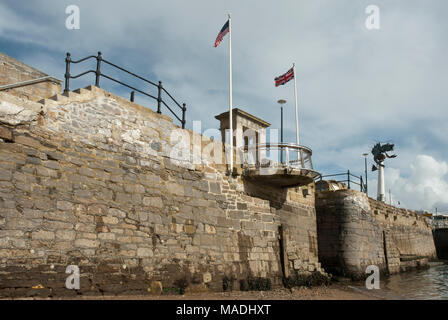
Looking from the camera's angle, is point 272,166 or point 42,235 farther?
point 272,166

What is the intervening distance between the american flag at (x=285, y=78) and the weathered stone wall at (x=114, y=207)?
601 cm

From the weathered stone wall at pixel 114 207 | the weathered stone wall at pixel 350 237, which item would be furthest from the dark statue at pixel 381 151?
the weathered stone wall at pixel 114 207

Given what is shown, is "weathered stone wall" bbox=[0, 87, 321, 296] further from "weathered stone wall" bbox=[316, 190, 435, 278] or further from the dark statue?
the dark statue

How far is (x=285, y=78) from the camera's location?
16781 millimetres

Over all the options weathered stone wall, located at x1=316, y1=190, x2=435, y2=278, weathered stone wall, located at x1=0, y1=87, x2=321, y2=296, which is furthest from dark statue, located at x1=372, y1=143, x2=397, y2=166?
weathered stone wall, located at x1=0, y1=87, x2=321, y2=296

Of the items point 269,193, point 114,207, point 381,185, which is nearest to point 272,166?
point 269,193

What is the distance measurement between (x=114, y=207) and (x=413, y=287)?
1304 cm

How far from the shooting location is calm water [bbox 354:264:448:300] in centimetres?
1335

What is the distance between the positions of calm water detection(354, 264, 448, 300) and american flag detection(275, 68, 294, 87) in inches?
348

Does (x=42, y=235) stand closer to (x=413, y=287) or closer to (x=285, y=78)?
(x=285, y=78)

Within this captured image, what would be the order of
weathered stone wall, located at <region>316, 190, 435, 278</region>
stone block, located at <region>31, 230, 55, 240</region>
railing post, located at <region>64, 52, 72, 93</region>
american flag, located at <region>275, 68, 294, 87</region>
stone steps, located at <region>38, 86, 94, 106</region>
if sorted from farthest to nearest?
weathered stone wall, located at <region>316, 190, 435, 278</region>
american flag, located at <region>275, 68, 294, 87</region>
railing post, located at <region>64, 52, 72, 93</region>
stone steps, located at <region>38, 86, 94, 106</region>
stone block, located at <region>31, 230, 55, 240</region>

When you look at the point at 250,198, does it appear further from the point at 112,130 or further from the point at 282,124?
the point at 282,124
